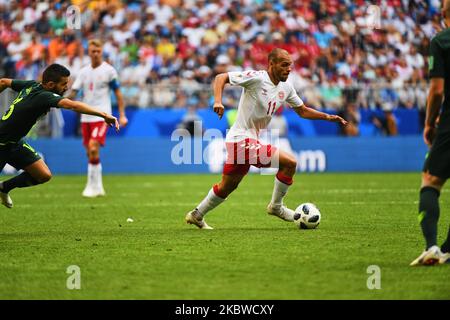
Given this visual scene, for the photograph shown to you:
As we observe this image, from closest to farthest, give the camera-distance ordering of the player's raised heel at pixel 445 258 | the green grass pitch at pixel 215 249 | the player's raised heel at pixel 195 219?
the green grass pitch at pixel 215 249 < the player's raised heel at pixel 445 258 < the player's raised heel at pixel 195 219

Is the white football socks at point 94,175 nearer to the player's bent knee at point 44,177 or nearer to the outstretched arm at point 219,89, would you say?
the player's bent knee at point 44,177

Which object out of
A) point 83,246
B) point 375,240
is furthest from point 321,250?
point 83,246

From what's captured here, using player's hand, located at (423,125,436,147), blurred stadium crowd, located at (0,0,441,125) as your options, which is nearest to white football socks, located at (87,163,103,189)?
blurred stadium crowd, located at (0,0,441,125)

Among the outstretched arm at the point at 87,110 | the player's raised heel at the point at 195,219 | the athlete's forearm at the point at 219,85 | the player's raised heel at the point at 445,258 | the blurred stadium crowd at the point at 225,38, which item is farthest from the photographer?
the blurred stadium crowd at the point at 225,38

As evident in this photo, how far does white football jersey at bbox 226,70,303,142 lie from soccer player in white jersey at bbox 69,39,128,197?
566cm

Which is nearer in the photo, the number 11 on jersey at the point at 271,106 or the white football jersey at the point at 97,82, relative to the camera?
the number 11 on jersey at the point at 271,106

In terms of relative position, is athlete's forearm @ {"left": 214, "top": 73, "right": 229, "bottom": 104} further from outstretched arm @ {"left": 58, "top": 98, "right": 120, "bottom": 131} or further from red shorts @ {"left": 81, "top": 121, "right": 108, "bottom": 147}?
red shorts @ {"left": 81, "top": 121, "right": 108, "bottom": 147}

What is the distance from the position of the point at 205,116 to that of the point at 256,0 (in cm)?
582

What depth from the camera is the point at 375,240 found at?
8.78 meters

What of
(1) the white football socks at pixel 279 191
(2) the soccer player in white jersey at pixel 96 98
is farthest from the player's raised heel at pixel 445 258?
(2) the soccer player in white jersey at pixel 96 98

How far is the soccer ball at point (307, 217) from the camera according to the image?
9914 millimetres

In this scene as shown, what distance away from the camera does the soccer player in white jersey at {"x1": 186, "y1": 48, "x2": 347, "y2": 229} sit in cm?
966

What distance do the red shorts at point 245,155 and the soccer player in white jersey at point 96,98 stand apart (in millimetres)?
5805
